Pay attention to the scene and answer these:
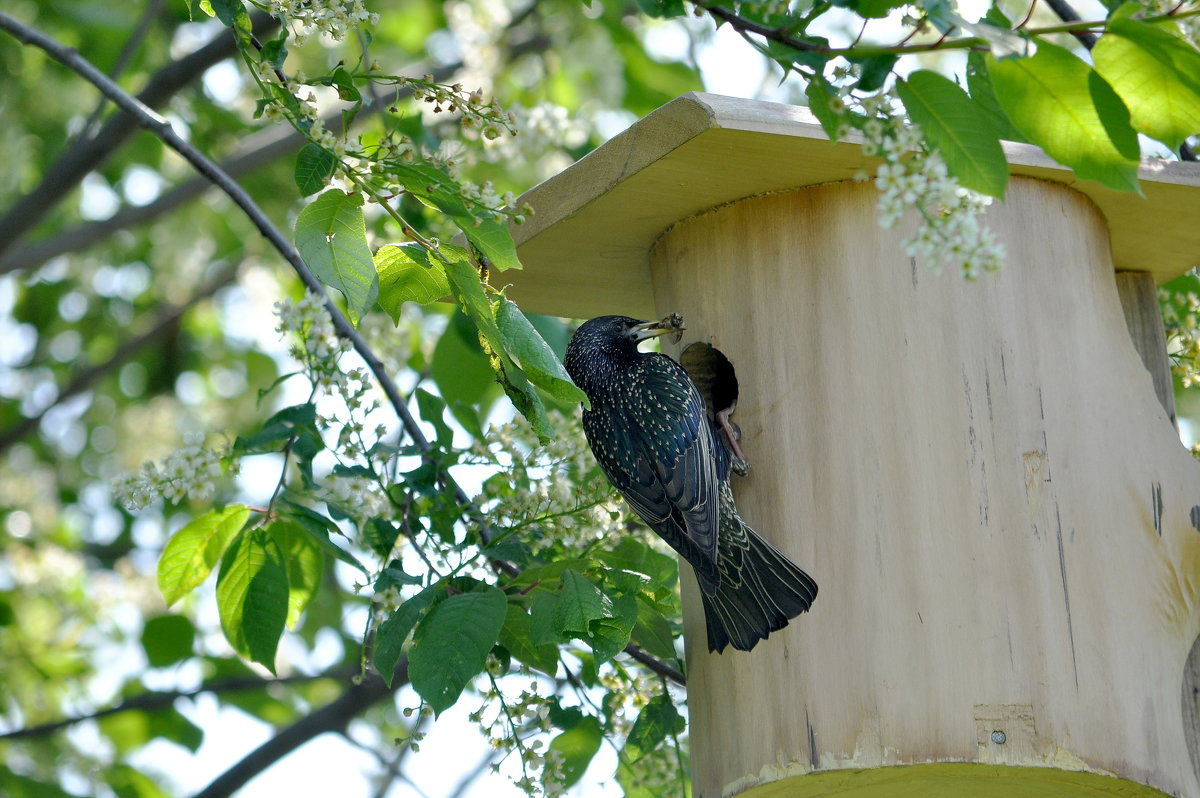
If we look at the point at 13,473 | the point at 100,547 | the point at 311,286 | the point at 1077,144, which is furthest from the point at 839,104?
the point at 13,473

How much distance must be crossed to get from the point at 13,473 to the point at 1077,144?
6.46 metres

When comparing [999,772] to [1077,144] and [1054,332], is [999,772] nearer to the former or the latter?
[1054,332]

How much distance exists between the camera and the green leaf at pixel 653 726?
3.18 metres

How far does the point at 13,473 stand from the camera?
7.43 meters

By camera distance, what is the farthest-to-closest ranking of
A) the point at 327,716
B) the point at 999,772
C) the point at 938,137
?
the point at 327,716
the point at 999,772
the point at 938,137

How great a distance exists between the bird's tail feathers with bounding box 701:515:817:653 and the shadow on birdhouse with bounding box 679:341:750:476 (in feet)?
0.61

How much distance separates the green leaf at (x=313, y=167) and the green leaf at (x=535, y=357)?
0.36 meters

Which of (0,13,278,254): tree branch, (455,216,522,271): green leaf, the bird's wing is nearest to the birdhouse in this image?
the bird's wing

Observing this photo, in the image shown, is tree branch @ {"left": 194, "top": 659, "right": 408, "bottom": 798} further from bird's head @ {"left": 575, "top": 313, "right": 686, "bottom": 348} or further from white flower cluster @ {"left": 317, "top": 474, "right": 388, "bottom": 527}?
white flower cluster @ {"left": 317, "top": 474, "right": 388, "bottom": 527}

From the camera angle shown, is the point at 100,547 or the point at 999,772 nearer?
the point at 999,772

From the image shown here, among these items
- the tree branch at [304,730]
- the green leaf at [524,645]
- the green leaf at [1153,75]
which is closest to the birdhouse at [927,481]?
the green leaf at [524,645]

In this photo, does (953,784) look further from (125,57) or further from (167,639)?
(167,639)

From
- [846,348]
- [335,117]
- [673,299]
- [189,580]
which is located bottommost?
[189,580]

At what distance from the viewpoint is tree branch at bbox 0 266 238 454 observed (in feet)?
19.6
